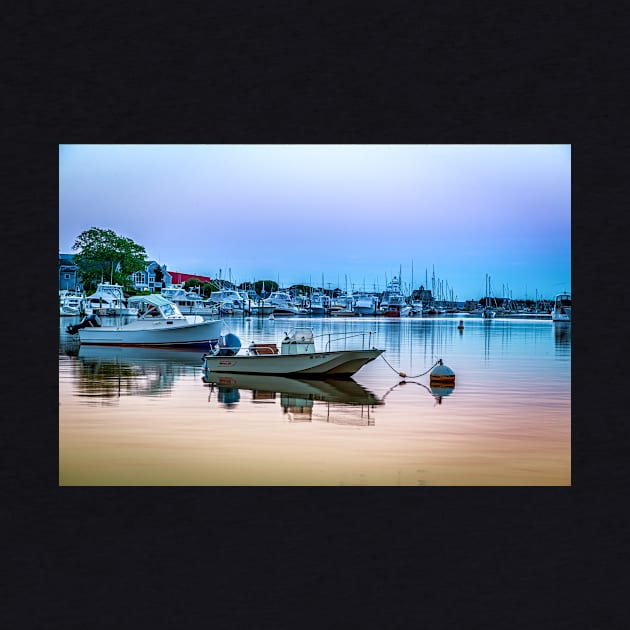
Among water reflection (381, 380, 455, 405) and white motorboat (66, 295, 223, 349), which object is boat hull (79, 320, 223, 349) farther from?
water reflection (381, 380, 455, 405)

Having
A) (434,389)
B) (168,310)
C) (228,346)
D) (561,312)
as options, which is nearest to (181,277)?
(561,312)

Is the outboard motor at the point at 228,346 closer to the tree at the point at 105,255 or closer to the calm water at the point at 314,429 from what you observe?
the calm water at the point at 314,429

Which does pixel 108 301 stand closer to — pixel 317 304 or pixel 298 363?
pixel 317 304

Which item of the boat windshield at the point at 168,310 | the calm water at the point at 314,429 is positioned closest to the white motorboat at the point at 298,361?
the calm water at the point at 314,429

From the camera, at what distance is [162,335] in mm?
38062

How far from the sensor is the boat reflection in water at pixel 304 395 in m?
16.4
